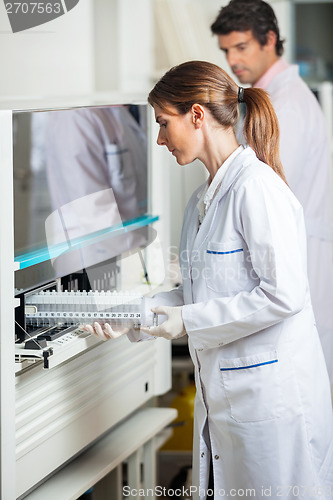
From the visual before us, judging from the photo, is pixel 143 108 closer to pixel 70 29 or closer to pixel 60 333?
pixel 70 29

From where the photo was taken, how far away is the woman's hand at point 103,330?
1452mm

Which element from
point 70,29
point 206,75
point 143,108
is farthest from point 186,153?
point 70,29

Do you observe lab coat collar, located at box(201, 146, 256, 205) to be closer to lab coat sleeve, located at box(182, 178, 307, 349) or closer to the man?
lab coat sleeve, located at box(182, 178, 307, 349)

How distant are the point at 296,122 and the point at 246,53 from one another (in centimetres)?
28

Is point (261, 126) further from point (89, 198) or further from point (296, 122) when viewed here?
point (296, 122)

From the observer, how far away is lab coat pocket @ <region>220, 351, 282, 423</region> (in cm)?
140

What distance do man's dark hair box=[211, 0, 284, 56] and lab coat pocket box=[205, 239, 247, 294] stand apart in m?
0.90

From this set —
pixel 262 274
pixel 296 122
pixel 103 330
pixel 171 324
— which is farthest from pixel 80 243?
pixel 296 122

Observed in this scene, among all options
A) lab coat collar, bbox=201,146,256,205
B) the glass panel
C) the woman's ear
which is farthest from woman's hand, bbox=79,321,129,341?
the woman's ear

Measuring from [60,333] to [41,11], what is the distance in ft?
2.27

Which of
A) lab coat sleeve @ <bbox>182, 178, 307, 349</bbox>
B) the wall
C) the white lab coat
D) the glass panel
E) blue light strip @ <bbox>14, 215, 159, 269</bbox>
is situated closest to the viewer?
lab coat sleeve @ <bbox>182, 178, 307, 349</bbox>

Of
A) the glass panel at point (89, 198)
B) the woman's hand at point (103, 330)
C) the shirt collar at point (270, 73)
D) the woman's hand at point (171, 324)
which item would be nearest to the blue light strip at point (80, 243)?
the glass panel at point (89, 198)

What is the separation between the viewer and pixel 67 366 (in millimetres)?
1608

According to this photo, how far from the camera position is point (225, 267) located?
138cm
